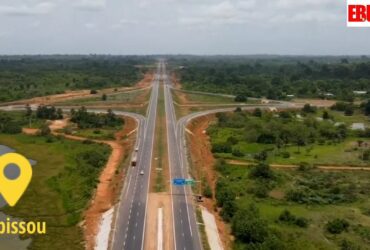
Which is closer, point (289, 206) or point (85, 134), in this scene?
point (289, 206)

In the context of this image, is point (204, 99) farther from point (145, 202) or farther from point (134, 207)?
point (134, 207)

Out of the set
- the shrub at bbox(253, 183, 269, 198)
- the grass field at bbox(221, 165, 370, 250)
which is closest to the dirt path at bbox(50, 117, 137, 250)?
the grass field at bbox(221, 165, 370, 250)

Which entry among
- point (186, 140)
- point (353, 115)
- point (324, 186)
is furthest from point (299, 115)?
point (324, 186)

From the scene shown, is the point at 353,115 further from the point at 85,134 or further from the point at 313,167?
the point at 85,134

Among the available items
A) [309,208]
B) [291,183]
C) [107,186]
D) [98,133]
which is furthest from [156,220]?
[98,133]

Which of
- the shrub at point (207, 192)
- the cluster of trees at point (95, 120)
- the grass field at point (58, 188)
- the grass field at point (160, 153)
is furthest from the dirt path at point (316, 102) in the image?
the shrub at point (207, 192)

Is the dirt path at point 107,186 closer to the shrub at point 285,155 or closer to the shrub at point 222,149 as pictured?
the shrub at point 222,149
